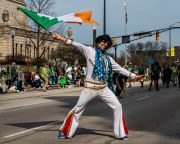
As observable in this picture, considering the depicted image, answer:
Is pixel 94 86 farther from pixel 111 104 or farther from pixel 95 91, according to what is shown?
pixel 111 104

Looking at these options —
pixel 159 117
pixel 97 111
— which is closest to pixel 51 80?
pixel 97 111

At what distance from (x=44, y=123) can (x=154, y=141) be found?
137 inches

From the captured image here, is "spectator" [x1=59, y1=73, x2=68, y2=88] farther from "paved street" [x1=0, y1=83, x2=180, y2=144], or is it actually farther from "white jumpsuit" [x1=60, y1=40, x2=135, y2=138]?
"white jumpsuit" [x1=60, y1=40, x2=135, y2=138]

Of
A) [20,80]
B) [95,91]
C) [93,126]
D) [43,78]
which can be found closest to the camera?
[95,91]

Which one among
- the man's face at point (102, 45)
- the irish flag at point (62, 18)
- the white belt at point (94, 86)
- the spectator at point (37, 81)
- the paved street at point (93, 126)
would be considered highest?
the irish flag at point (62, 18)

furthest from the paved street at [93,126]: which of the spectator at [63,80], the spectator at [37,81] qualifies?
the spectator at [63,80]

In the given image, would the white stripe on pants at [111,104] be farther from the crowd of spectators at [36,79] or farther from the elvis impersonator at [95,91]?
the crowd of spectators at [36,79]

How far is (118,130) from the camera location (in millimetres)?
8094

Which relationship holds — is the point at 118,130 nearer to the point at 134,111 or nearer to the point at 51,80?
the point at 134,111

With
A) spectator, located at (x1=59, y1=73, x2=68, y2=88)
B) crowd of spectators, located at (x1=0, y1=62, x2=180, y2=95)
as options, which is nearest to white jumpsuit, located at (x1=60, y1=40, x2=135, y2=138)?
crowd of spectators, located at (x1=0, y1=62, x2=180, y2=95)

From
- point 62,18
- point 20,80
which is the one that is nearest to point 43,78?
point 20,80

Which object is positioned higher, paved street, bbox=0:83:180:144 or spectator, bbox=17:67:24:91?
spectator, bbox=17:67:24:91

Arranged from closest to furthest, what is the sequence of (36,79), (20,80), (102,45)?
(102,45) → (20,80) → (36,79)

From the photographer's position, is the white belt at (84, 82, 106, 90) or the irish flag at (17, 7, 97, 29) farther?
the irish flag at (17, 7, 97, 29)
